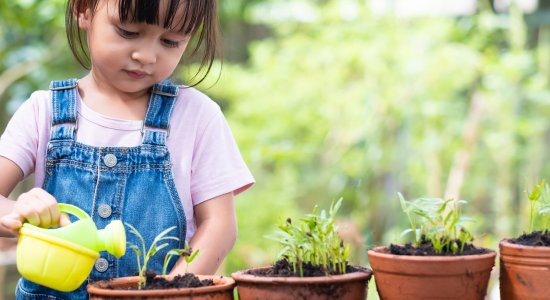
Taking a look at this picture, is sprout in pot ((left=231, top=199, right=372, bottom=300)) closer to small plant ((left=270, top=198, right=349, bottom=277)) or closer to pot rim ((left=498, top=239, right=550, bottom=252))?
small plant ((left=270, top=198, right=349, bottom=277))

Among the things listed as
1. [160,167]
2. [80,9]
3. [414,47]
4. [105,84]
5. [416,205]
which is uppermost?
[414,47]

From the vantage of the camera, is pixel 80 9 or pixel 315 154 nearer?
pixel 80 9

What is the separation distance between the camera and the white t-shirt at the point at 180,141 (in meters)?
1.68

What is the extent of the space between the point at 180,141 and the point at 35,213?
1.51ft

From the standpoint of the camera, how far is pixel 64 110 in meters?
1.71

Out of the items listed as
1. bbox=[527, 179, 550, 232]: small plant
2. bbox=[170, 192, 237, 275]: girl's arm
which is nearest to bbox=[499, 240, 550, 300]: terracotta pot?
bbox=[527, 179, 550, 232]: small plant

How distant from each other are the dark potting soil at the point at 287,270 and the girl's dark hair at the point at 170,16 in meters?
0.51

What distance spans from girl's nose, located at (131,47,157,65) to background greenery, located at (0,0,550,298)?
12.6 feet

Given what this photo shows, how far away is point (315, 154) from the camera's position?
6250 mm

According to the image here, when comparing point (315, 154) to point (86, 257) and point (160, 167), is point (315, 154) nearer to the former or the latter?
point (160, 167)

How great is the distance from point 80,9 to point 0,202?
0.45 m

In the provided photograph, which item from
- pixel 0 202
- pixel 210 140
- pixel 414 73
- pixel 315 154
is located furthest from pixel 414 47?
pixel 0 202

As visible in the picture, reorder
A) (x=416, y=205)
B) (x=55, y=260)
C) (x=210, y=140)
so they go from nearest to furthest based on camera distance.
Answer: (x=55, y=260)
(x=416, y=205)
(x=210, y=140)

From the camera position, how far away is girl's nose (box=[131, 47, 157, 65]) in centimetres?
158
